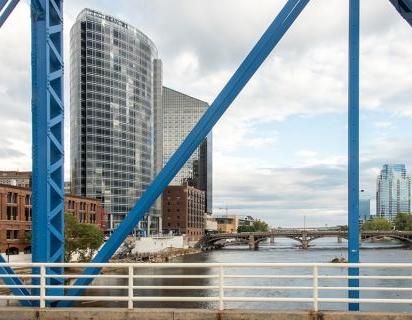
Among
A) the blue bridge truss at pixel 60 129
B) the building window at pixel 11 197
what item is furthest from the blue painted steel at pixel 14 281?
the building window at pixel 11 197

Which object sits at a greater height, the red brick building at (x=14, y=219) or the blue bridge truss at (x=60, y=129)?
the blue bridge truss at (x=60, y=129)

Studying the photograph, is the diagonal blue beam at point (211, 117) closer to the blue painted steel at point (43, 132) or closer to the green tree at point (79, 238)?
the blue painted steel at point (43, 132)

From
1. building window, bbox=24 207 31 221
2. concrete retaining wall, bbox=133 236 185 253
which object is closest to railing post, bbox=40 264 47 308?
building window, bbox=24 207 31 221

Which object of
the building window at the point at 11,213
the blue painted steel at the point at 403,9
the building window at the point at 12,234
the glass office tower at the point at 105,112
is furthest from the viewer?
the glass office tower at the point at 105,112

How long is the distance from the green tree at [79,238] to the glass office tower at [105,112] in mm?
79772

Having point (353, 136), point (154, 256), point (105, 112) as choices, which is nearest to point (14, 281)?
point (353, 136)

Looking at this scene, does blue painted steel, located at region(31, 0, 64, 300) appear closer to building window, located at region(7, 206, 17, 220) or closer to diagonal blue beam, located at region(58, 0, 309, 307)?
diagonal blue beam, located at region(58, 0, 309, 307)

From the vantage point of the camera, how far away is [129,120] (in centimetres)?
18375

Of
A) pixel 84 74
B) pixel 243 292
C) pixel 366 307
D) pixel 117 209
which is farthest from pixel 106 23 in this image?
pixel 366 307

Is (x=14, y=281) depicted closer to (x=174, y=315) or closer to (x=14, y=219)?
(x=174, y=315)

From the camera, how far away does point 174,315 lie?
35.0 ft

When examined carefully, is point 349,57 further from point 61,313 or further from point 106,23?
point 106,23

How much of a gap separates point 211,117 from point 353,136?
325 cm

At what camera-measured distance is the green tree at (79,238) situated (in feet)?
281
